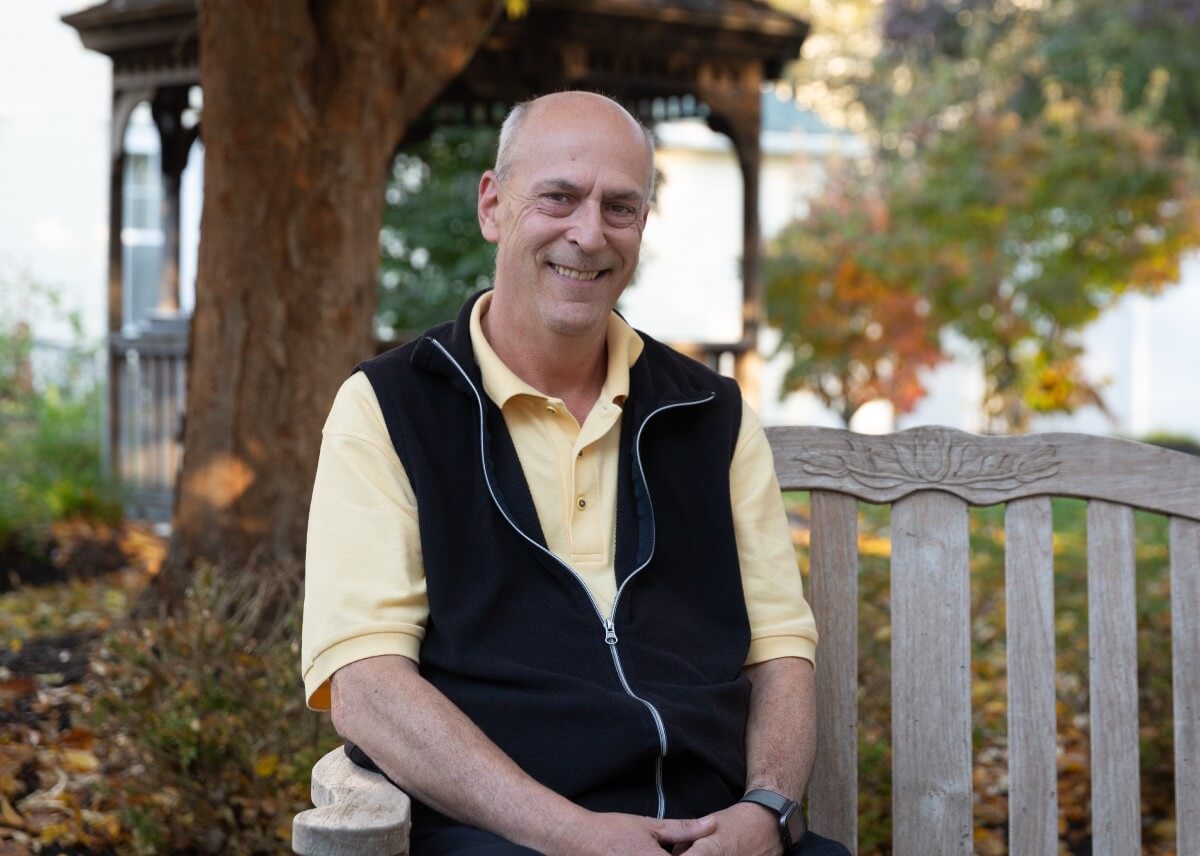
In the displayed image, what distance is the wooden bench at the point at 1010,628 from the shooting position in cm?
271

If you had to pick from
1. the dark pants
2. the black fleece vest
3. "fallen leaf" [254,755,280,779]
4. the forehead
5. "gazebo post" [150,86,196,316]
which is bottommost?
"fallen leaf" [254,755,280,779]

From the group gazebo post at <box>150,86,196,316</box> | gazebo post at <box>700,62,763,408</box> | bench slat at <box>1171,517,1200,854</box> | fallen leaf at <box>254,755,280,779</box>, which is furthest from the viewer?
gazebo post at <box>150,86,196,316</box>

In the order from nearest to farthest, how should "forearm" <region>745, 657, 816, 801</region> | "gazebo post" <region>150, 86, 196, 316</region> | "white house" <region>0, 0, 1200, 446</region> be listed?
"forearm" <region>745, 657, 816, 801</region> < "gazebo post" <region>150, 86, 196, 316</region> < "white house" <region>0, 0, 1200, 446</region>

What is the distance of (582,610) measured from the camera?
A: 2.41 metres

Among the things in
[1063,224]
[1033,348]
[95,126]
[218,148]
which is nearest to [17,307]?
[95,126]

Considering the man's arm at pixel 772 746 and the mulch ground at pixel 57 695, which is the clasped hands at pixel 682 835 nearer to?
the man's arm at pixel 772 746

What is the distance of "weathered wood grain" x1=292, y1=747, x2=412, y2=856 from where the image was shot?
6.37 feet

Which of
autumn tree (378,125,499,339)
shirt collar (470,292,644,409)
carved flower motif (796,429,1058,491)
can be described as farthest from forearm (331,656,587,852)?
autumn tree (378,125,499,339)

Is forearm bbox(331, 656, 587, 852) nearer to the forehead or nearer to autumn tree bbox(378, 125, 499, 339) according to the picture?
the forehead

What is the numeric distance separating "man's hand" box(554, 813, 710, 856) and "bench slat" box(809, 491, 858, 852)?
1.92ft

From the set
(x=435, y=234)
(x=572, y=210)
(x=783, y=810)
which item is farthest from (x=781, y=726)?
A: (x=435, y=234)

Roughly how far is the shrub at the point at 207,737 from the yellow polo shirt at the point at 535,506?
986 mm

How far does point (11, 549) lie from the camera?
24.1 ft

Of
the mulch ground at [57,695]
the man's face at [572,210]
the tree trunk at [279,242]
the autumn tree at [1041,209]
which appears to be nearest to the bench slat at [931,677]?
the man's face at [572,210]
